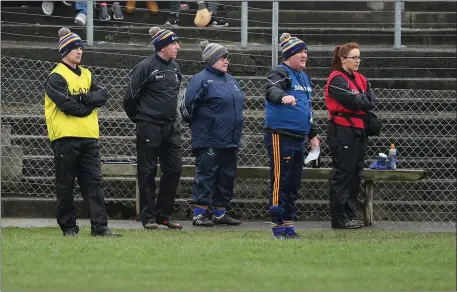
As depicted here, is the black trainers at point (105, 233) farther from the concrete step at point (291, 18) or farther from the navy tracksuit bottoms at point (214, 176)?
the concrete step at point (291, 18)

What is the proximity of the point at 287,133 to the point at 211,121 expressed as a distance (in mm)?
1401

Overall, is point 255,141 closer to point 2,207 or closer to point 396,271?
point 2,207

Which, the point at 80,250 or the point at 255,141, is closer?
the point at 80,250

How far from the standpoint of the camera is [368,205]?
14234 mm

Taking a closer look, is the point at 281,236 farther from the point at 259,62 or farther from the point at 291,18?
the point at 291,18

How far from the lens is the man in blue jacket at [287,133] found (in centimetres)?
1246

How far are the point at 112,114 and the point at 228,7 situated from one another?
9.71 ft

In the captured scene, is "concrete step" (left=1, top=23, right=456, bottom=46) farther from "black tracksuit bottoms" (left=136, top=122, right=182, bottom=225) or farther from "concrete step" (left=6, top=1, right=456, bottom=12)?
"black tracksuit bottoms" (left=136, top=122, right=182, bottom=225)

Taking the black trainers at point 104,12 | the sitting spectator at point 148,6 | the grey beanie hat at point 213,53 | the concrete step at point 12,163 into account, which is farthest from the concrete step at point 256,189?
the sitting spectator at point 148,6

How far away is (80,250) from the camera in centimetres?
1123

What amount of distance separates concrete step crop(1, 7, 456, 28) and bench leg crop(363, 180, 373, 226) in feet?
12.3

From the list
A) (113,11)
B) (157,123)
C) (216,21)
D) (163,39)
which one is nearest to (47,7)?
(113,11)

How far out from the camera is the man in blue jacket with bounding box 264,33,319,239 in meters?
12.5

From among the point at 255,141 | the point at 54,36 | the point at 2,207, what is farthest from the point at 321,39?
the point at 2,207
